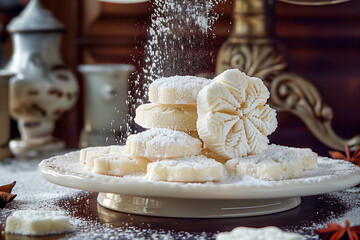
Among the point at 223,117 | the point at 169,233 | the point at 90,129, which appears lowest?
the point at 90,129

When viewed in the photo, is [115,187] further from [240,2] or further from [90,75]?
[90,75]

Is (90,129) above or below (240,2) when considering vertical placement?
below

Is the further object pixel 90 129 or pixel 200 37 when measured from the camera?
pixel 90 129

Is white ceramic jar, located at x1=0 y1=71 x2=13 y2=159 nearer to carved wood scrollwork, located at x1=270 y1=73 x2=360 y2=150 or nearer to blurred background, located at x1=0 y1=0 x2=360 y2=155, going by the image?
blurred background, located at x1=0 y1=0 x2=360 y2=155

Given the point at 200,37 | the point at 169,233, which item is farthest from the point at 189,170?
the point at 200,37

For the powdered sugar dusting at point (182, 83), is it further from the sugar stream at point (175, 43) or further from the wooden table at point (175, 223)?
the wooden table at point (175, 223)

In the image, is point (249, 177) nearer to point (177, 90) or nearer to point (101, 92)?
point (177, 90)

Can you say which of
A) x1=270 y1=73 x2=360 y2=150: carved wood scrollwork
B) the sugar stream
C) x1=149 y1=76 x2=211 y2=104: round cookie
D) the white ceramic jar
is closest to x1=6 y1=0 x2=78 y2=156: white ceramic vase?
the white ceramic jar

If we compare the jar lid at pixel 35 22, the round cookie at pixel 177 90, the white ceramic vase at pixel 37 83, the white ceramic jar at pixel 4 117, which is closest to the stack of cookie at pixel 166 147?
the round cookie at pixel 177 90
